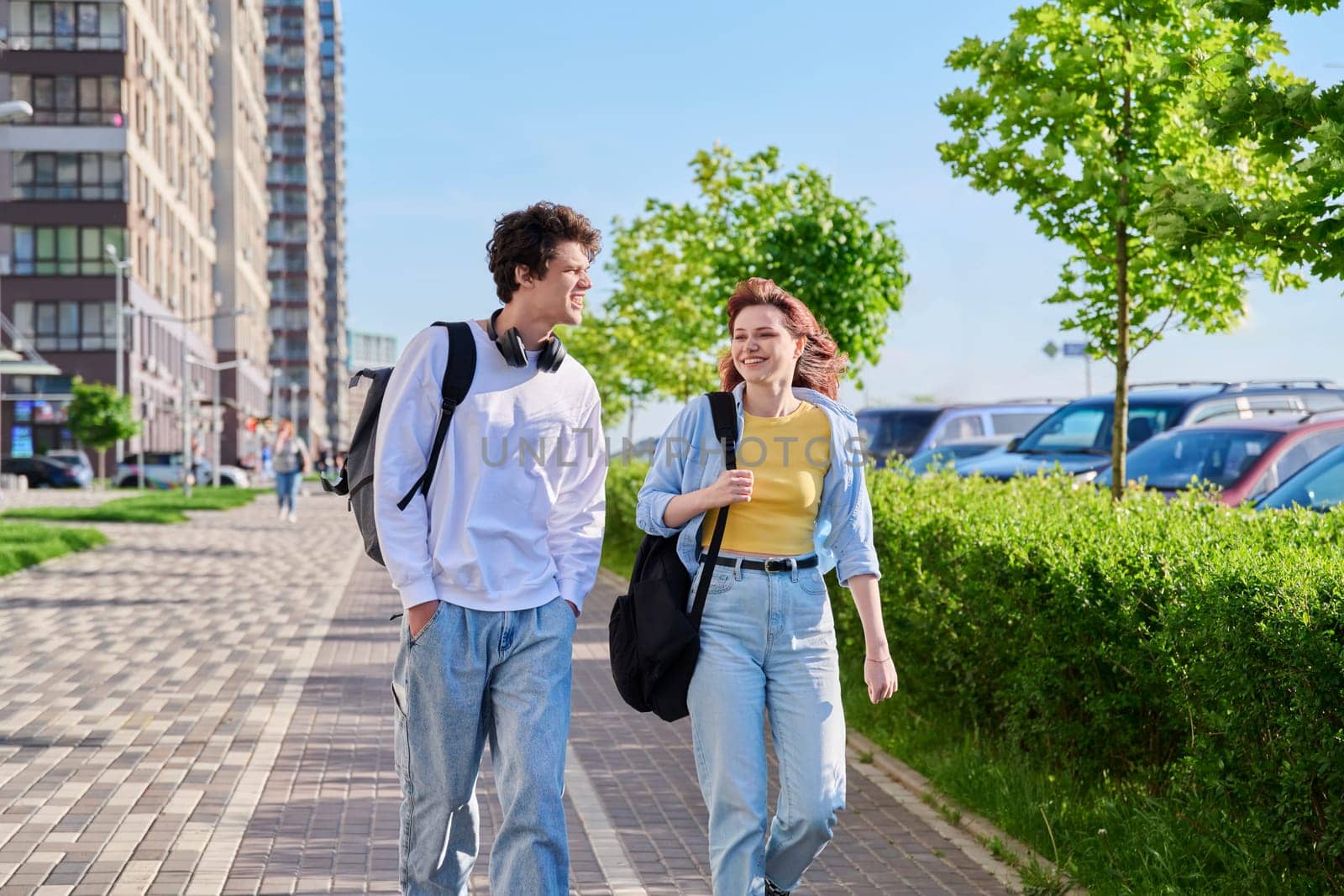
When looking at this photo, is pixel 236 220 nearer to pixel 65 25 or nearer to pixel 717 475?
pixel 65 25

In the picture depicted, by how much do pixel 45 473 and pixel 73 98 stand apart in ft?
61.1

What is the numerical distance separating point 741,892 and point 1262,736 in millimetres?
1564

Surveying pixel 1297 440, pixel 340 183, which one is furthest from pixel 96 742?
pixel 340 183

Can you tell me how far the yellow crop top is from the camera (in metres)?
4.23

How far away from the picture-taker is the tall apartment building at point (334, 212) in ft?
560

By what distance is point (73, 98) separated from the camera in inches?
2808

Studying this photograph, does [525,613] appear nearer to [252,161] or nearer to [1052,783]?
[1052,783]

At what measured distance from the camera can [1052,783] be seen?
636 cm

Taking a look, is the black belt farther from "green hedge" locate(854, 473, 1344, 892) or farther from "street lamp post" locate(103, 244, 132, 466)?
"street lamp post" locate(103, 244, 132, 466)

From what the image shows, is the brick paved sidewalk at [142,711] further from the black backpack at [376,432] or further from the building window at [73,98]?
the building window at [73,98]

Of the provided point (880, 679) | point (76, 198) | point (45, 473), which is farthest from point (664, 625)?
point (76, 198)

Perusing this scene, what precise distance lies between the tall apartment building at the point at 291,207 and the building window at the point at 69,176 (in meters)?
65.7

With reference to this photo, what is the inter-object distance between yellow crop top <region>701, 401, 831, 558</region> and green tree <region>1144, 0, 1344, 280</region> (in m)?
2.61

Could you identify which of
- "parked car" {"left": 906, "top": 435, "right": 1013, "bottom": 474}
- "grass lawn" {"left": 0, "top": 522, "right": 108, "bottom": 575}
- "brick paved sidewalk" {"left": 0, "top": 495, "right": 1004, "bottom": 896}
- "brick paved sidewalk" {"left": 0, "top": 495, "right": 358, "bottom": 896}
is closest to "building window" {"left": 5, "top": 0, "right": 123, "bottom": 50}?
"grass lawn" {"left": 0, "top": 522, "right": 108, "bottom": 575}
